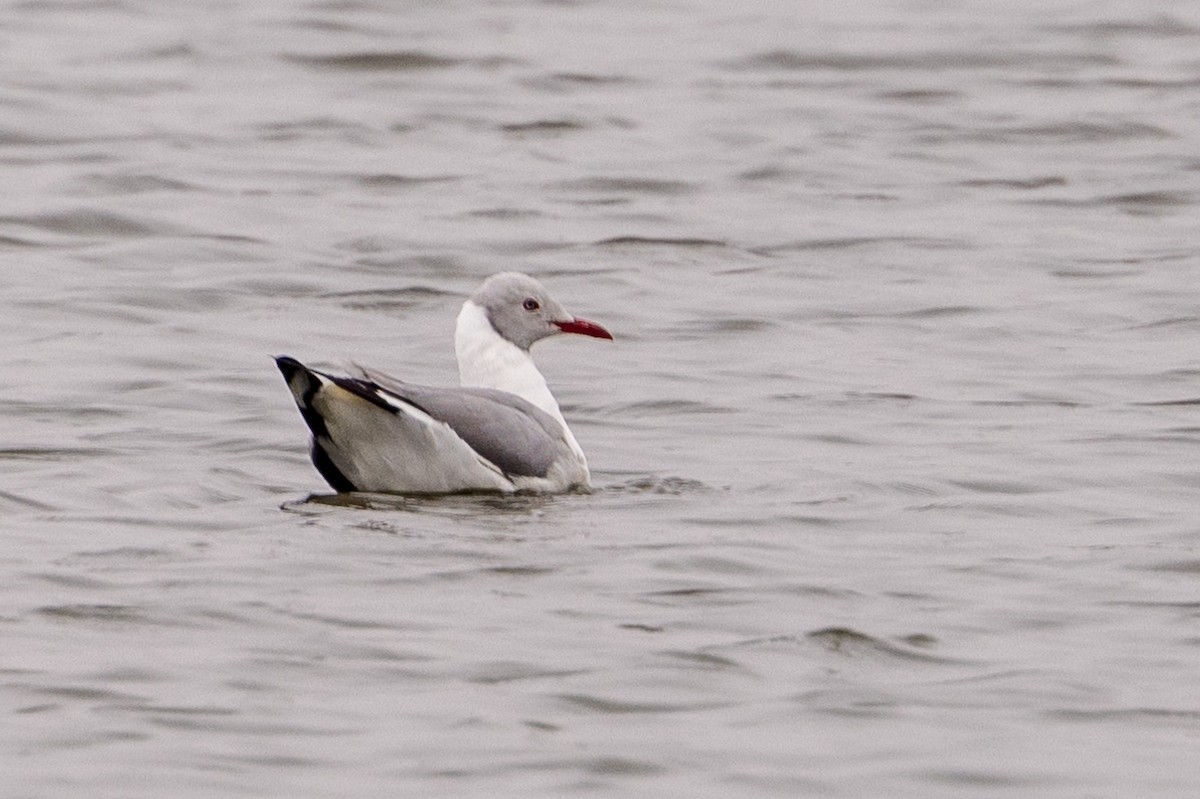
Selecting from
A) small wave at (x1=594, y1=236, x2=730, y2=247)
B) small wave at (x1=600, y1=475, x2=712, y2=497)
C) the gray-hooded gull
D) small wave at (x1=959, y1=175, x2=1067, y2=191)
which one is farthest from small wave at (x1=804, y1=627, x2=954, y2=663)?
small wave at (x1=959, y1=175, x2=1067, y2=191)

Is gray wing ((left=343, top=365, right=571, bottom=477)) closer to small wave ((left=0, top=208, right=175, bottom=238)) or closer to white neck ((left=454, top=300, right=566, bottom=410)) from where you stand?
white neck ((left=454, top=300, right=566, bottom=410))

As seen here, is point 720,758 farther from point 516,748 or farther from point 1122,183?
point 1122,183

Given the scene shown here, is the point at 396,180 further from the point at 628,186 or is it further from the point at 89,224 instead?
the point at 89,224

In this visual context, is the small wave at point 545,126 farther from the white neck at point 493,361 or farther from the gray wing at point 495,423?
the gray wing at point 495,423

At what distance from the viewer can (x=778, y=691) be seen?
8023 millimetres

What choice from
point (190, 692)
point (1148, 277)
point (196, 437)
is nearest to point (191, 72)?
point (1148, 277)

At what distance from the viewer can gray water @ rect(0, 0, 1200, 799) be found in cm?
768

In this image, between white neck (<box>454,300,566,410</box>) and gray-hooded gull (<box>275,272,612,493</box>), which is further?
white neck (<box>454,300,566,410</box>)

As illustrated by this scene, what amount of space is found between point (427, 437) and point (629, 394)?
129 inches

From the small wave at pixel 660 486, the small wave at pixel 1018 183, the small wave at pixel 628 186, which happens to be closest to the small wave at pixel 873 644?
the small wave at pixel 660 486

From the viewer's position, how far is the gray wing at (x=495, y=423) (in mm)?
10234

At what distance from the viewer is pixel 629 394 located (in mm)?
13422

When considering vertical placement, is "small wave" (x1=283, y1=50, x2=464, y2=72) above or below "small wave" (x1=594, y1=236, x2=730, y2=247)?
above

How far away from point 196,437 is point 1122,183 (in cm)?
918
